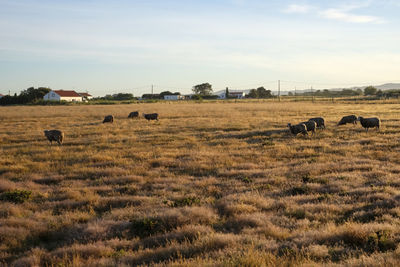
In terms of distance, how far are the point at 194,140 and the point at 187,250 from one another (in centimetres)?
1501

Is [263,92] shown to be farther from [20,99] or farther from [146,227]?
[146,227]

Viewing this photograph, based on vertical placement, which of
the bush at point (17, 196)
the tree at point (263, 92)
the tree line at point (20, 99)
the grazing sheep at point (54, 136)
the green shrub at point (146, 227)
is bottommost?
the green shrub at point (146, 227)

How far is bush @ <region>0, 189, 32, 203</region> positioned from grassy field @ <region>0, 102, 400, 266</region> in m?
0.04

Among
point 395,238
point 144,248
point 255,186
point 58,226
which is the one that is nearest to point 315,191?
point 255,186

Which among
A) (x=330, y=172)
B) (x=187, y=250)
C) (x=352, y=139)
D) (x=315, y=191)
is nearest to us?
(x=187, y=250)

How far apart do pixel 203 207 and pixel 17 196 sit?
5603mm

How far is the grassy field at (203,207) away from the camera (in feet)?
18.8

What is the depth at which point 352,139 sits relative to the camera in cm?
1969

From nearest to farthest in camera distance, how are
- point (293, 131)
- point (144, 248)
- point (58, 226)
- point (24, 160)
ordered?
point (144, 248) → point (58, 226) → point (24, 160) → point (293, 131)

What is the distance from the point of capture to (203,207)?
8156mm

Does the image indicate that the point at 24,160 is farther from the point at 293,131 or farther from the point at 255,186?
the point at 293,131

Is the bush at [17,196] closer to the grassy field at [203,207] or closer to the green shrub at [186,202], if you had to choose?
the grassy field at [203,207]

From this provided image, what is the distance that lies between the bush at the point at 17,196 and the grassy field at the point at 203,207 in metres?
0.04

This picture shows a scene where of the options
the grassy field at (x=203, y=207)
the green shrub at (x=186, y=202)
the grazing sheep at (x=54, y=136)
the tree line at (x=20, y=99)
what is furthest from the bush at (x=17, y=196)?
the tree line at (x=20, y=99)
